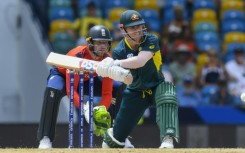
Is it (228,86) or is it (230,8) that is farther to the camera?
(230,8)

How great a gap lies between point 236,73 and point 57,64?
5.31 meters

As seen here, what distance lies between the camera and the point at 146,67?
342 inches

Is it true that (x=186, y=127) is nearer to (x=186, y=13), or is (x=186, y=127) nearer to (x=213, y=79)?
(x=213, y=79)

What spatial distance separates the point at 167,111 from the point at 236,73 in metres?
5.33

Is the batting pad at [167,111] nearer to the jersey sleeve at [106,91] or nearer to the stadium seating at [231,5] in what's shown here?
the jersey sleeve at [106,91]

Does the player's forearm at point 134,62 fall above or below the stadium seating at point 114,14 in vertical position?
below

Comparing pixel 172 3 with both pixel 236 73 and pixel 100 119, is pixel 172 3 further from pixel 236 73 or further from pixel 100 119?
pixel 100 119

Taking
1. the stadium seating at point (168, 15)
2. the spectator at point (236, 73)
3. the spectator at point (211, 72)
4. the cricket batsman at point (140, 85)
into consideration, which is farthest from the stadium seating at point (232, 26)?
the cricket batsman at point (140, 85)

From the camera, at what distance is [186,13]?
51.2 ft

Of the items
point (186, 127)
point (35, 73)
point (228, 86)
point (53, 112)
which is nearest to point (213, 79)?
point (228, 86)

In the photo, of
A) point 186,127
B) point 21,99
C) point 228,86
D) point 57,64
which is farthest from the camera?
point 21,99

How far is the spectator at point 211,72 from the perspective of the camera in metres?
13.6

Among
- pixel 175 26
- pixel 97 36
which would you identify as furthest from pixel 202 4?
pixel 97 36

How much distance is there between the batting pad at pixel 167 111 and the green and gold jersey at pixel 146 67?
0.12m
